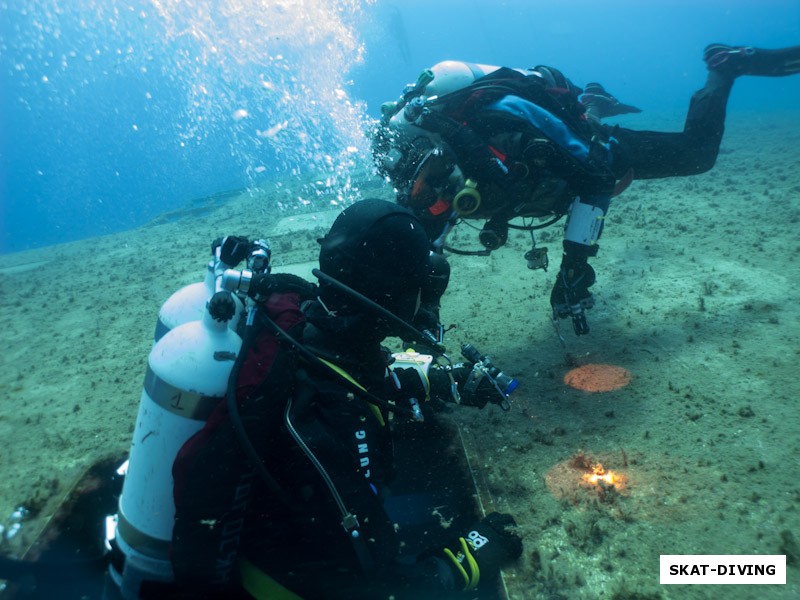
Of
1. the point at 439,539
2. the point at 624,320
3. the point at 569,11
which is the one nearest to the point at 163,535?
the point at 439,539

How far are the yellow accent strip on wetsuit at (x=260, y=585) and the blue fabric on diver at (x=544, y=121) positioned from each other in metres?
4.07

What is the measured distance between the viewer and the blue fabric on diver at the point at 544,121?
13.6 feet

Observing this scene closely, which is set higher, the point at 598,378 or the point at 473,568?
the point at 473,568

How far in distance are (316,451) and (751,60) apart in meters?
7.40

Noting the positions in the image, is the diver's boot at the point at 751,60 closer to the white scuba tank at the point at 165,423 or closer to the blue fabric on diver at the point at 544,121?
the blue fabric on diver at the point at 544,121

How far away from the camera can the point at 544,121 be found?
4.18 metres

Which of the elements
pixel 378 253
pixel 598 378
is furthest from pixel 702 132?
pixel 378 253

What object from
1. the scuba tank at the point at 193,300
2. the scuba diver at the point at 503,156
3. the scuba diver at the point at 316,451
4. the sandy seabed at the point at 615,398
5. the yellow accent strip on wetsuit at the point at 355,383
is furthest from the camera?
the scuba diver at the point at 503,156

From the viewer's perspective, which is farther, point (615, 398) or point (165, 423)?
point (615, 398)

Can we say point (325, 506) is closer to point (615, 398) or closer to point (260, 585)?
point (260, 585)

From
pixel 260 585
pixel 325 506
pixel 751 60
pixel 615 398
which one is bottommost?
pixel 615 398

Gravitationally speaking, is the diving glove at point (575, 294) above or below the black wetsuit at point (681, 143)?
below

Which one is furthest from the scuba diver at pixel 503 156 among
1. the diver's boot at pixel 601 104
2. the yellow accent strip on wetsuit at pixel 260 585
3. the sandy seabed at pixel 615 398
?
the yellow accent strip on wetsuit at pixel 260 585

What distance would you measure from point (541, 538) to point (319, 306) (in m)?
2.13
